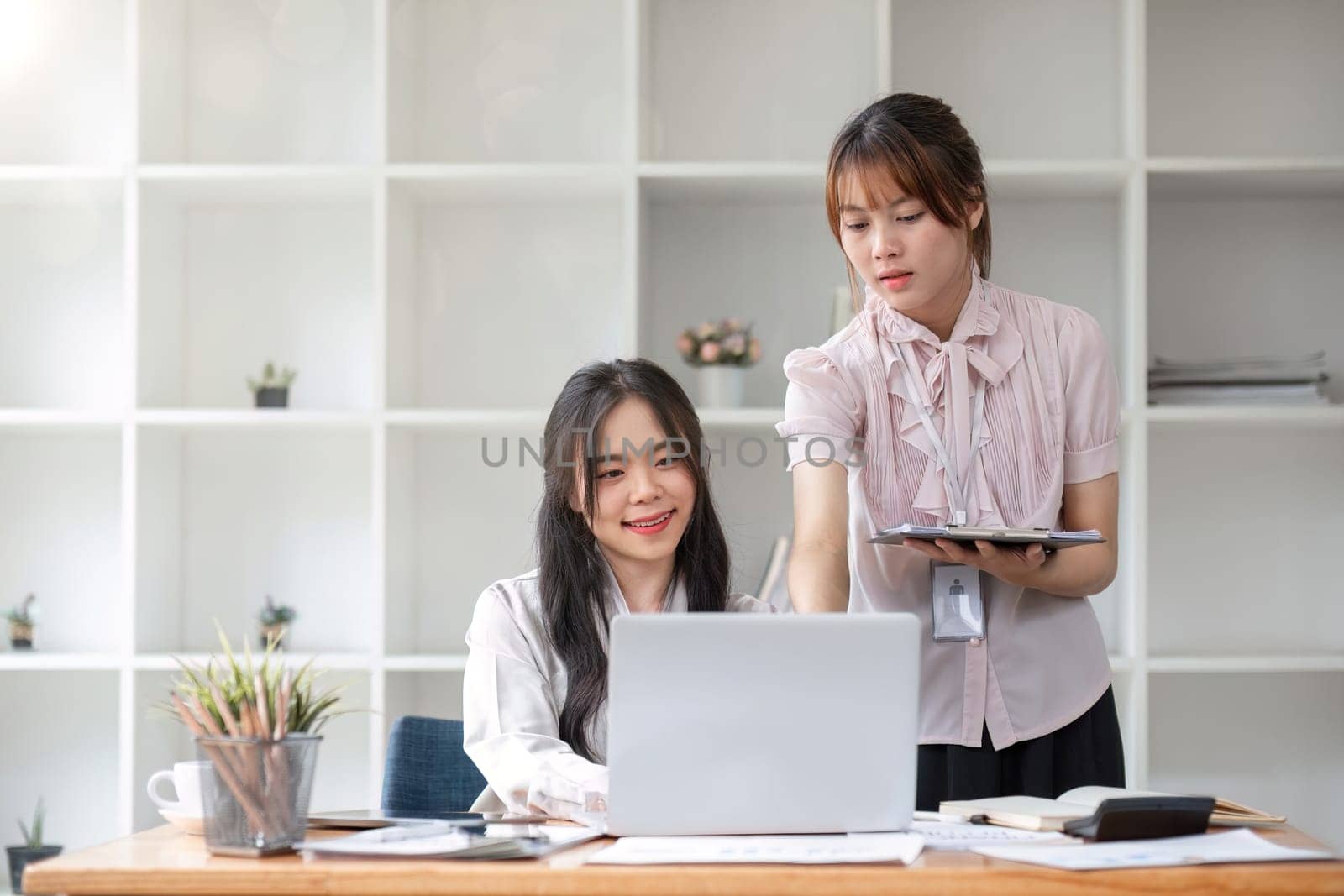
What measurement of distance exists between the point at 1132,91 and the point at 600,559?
1.64 metres

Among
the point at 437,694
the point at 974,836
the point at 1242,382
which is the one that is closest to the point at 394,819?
the point at 974,836

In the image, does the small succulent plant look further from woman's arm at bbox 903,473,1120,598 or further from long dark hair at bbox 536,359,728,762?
woman's arm at bbox 903,473,1120,598

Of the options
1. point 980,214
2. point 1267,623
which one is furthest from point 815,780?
point 1267,623

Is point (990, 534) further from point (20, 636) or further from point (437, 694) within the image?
point (20, 636)

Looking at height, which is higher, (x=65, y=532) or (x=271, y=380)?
(x=271, y=380)

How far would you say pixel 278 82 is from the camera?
3.16 m

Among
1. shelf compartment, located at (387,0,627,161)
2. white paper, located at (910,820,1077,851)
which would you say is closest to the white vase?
shelf compartment, located at (387,0,627,161)

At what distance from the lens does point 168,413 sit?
2789 mm

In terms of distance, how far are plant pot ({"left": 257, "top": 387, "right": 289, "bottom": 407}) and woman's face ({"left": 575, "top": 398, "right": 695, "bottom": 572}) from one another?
56.4 inches

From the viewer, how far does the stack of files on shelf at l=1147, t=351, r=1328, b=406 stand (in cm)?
274

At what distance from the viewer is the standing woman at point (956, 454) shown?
167 cm

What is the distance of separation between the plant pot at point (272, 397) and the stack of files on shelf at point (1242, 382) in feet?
6.06

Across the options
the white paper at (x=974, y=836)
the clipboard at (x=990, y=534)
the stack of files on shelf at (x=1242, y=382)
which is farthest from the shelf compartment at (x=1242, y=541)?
the white paper at (x=974, y=836)

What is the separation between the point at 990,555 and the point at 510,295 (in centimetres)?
179
